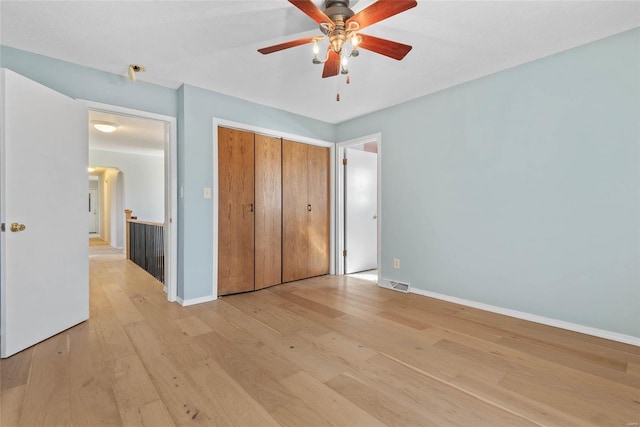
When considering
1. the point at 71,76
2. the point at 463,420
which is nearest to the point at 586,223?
the point at 463,420

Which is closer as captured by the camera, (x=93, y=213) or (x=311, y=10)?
(x=311, y=10)

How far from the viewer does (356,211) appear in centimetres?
466

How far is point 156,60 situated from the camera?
2.60 m

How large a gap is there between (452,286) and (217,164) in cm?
289

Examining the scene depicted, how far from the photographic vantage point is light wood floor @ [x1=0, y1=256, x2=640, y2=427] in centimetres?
144

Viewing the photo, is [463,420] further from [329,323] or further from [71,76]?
[71,76]

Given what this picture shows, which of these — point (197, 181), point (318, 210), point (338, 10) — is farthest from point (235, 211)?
point (338, 10)

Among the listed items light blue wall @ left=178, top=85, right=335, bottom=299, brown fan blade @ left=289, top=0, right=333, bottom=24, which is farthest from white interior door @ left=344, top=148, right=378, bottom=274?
brown fan blade @ left=289, top=0, right=333, bottom=24

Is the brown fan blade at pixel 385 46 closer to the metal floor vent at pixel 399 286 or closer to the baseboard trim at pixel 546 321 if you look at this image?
the baseboard trim at pixel 546 321

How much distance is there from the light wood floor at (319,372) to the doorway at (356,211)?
1.67 m

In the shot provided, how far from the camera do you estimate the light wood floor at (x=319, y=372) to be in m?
1.44

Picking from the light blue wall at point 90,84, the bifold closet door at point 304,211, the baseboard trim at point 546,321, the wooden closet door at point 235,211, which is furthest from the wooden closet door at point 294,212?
the baseboard trim at point 546,321

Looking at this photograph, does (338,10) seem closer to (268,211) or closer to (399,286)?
(268,211)

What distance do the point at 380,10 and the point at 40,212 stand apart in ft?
9.01
